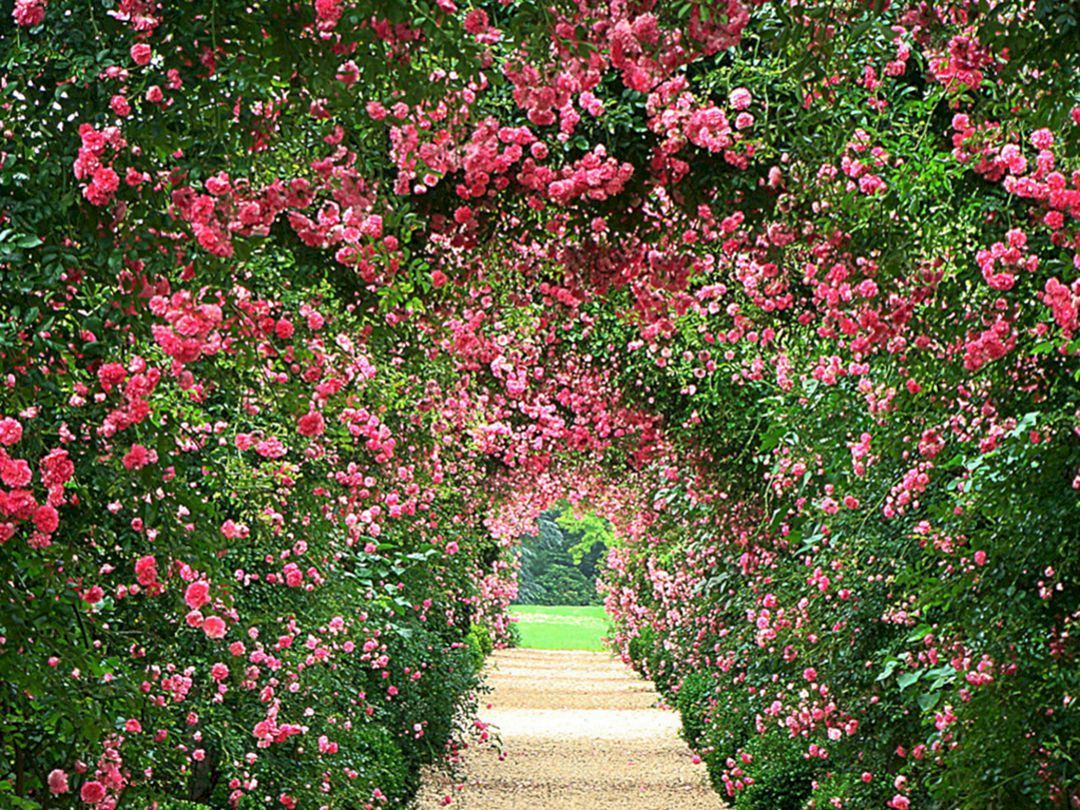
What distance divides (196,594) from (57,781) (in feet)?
3.07

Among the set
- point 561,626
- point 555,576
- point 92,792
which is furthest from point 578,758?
point 555,576

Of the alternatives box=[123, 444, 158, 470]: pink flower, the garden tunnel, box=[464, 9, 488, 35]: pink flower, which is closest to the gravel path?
the garden tunnel

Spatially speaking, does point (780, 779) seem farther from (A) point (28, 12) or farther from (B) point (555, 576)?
(B) point (555, 576)

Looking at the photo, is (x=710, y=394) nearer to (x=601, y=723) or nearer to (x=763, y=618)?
(x=763, y=618)

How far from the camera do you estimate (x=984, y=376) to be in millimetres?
3654

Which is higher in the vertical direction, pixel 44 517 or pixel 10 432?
pixel 10 432

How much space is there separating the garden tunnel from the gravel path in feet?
8.23

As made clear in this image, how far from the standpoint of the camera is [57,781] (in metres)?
3.19

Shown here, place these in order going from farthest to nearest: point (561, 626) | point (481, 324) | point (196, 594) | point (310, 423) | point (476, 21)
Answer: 1. point (561, 626)
2. point (481, 324)
3. point (310, 423)
4. point (196, 594)
5. point (476, 21)

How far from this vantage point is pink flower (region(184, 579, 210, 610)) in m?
2.59

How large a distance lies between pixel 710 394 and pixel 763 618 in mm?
1475

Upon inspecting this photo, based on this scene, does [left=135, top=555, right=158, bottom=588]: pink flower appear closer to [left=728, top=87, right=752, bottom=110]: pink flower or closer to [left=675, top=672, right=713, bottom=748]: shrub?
[left=728, top=87, right=752, bottom=110]: pink flower

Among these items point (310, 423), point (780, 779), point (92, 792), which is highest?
point (310, 423)

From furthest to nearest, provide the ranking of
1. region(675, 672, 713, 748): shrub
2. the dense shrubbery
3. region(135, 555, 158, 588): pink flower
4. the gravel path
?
the dense shrubbery, region(675, 672, 713, 748): shrub, the gravel path, region(135, 555, 158, 588): pink flower
